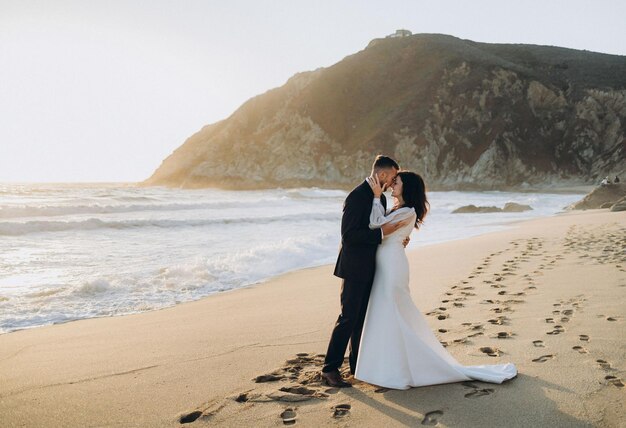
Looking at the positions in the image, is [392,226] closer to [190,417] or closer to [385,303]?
[385,303]

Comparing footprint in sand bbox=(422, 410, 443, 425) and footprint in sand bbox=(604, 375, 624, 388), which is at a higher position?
footprint in sand bbox=(604, 375, 624, 388)

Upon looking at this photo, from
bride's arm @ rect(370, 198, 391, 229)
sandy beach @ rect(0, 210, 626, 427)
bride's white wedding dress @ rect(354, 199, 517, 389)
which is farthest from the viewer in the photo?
bride's arm @ rect(370, 198, 391, 229)

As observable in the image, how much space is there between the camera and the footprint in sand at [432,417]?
329cm

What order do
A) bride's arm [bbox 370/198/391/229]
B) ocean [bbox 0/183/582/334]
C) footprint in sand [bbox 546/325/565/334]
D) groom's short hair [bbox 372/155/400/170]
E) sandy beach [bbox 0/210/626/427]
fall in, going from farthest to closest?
ocean [bbox 0/183/582/334], footprint in sand [bbox 546/325/565/334], groom's short hair [bbox 372/155/400/170], bride's arm [bbox 370/198/391/229], sandy beach [bbox 0/210/626/427]

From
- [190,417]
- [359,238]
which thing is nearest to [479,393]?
[359,238]

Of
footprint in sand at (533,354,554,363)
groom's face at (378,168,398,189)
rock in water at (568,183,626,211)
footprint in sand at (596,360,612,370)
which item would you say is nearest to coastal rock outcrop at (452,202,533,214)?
rock in water at (568,183,626,211)

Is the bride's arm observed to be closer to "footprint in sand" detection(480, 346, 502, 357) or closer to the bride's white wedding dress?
the bride's white wedding dress

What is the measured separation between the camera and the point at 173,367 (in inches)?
178

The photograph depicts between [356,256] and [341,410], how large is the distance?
1278 mm

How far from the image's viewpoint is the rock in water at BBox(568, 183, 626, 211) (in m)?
26.1

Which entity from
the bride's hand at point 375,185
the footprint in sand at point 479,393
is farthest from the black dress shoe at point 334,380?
the bride's hand at point 375,185

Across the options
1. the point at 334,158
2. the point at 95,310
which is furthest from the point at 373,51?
the point at 95,310

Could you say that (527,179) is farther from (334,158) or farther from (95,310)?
(95,310)

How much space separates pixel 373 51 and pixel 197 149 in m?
39.8
